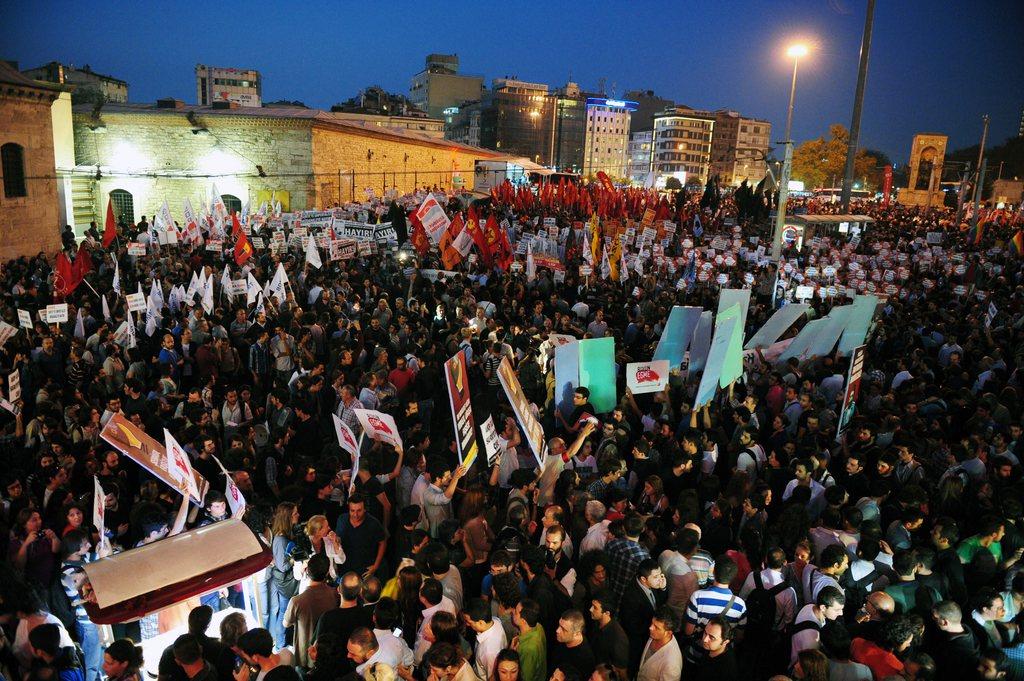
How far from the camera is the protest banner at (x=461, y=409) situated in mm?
6184

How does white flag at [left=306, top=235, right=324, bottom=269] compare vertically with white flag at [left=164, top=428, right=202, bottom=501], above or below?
above

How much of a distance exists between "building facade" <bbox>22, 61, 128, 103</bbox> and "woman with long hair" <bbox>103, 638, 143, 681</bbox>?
96.5 feet

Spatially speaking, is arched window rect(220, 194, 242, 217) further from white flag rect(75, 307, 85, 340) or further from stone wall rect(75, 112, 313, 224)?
white flag rect(75, 307, 85, 340)

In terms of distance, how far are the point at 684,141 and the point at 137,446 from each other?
133417 mm

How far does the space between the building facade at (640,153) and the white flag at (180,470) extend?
5532 inches

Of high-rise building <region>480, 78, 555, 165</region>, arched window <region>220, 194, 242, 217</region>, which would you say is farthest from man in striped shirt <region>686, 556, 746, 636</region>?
high-rise building <region>480, 78, 555, 165</region>

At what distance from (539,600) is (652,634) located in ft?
2.54

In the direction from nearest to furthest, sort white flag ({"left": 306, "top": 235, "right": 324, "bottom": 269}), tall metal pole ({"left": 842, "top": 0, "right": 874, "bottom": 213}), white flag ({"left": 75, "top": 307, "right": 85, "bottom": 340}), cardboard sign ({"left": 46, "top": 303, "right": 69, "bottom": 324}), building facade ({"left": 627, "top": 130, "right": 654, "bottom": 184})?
cardboard sign ({"left": 46, "top": 303, "right": 69, "bottom": 324}) → white flag ({"left": 75, "top": 307, "right": 85, "bottom": 340}) → white flag ({"left": 306, "top": 235, "right": 324, "bottom": 269}) → tall metal pole ({"left": 842, "top": 0, "right": 874, "bottom": 213}) → building facade ({"left": 627, "top": 130, "right": 654, "bottom": 184})

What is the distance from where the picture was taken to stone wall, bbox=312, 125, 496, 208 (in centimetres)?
3309

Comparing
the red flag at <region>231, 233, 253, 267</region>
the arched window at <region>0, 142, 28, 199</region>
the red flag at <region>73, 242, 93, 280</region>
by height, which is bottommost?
the red flag at <region>73, 242, 93, 280</region>

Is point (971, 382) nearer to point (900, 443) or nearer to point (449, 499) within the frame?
point (900, 443)

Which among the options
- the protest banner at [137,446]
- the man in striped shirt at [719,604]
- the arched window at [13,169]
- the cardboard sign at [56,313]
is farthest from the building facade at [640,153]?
the man in striped shirt at [719,604]

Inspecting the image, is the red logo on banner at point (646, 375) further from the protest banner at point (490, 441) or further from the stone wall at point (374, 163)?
the stone wall at point (374, 163)

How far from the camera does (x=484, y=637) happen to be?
13.4 feet
